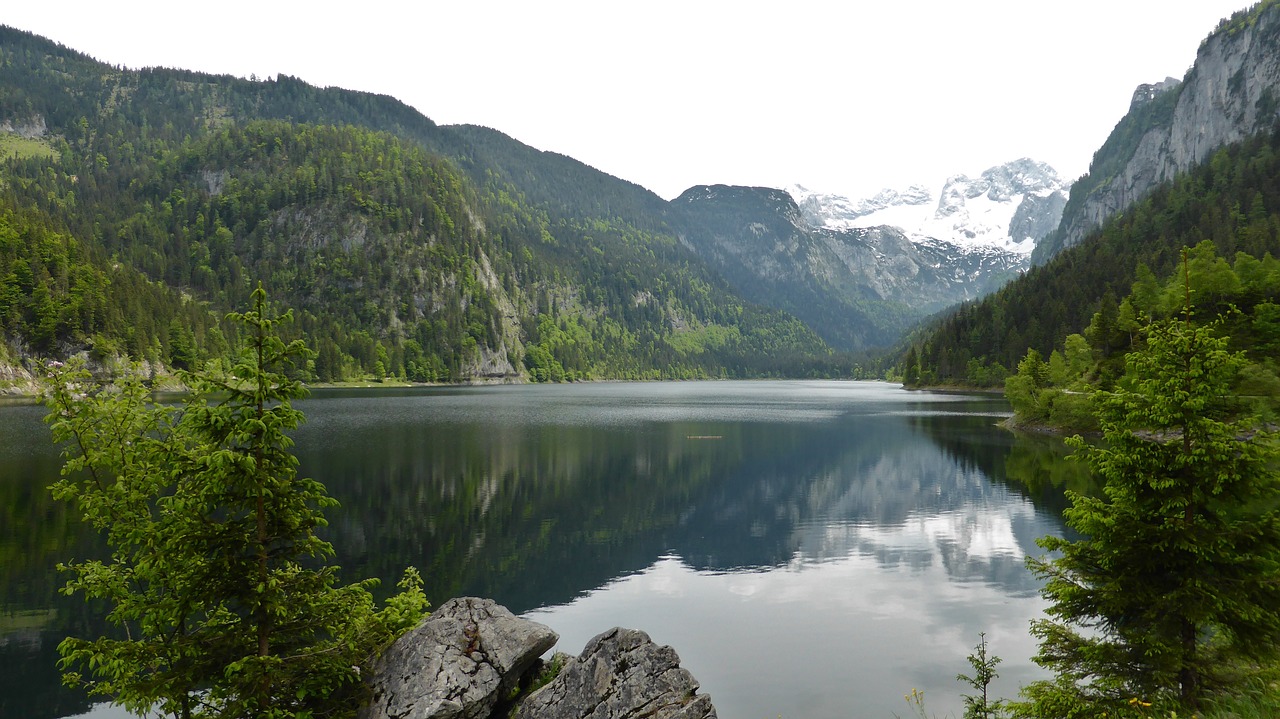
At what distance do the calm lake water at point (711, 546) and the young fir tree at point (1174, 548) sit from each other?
6.74m

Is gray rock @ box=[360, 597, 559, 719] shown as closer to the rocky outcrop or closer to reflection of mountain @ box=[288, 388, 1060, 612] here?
the rocky outcrop

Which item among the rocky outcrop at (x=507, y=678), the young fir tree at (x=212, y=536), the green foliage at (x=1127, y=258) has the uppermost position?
the green foliage at (x=1127, y=258)

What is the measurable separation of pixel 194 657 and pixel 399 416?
93.6 meters

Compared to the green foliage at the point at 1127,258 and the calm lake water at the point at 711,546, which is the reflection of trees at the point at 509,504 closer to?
the calm lake water at the point at 711,546

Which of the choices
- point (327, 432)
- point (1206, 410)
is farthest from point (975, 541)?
point (327, 432)

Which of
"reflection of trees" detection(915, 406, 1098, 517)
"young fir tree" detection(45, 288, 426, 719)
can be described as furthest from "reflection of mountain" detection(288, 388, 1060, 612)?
"young fir tree" detection(45, 288, 426, 719)

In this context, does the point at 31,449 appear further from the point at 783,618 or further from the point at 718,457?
the point at 783,618

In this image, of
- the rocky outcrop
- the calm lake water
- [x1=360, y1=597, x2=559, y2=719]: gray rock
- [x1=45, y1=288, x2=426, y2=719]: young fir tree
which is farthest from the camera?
the calm lake water

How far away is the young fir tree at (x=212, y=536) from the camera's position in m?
12.0

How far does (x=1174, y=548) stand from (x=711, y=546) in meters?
26.0

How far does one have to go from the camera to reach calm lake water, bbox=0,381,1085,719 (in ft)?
68.7

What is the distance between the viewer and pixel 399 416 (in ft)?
334

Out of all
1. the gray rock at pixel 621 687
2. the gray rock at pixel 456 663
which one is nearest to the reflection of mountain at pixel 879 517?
the gray rock at pixel 456 663

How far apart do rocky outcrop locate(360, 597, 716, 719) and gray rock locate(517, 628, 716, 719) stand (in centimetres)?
2
